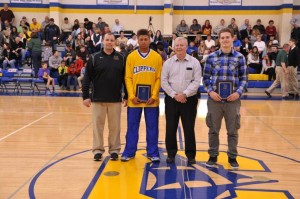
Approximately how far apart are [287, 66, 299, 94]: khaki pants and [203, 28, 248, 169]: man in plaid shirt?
8.24m

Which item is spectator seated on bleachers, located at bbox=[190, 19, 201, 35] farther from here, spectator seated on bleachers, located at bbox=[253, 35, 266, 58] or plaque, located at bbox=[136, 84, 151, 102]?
plaque, located at bbox=[136, 84, 151, 102]

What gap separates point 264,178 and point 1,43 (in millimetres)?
14090

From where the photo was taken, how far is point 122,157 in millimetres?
4641

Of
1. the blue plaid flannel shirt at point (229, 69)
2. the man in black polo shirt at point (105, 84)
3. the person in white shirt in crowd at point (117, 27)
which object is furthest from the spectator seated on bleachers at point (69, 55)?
the blue plaid flannel shirt at point (229, 69)

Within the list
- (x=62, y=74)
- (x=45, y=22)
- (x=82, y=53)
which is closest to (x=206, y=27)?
(x=82, y=53)

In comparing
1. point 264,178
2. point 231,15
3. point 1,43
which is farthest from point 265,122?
point 1,43

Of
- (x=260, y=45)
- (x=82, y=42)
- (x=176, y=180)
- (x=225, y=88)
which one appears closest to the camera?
(x=176, y=180)

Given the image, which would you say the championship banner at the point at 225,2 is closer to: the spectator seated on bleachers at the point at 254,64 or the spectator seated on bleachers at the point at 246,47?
the spectator seated on bleachers at the point at 246,47

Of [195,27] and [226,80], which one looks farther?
[195,27]

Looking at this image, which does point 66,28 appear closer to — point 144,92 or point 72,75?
point 72,75

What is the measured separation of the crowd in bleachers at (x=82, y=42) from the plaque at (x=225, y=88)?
8.11 metres

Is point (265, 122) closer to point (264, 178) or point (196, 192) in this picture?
point (264, 178)

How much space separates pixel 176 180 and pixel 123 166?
807 mm

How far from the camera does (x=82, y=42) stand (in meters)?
15.0
